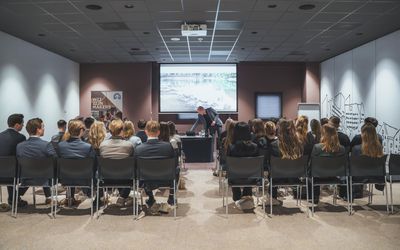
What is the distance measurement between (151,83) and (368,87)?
280 inches

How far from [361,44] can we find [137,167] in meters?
7.52

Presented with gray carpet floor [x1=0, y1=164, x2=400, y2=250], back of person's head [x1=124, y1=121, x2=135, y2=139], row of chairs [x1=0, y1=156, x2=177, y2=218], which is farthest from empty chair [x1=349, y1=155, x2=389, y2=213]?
back of person's head [x1=124, y1=121, x2=135, y2=139]

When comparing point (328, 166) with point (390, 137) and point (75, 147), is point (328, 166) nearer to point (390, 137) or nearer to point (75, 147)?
point (75, 147)

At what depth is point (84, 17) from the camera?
706cm

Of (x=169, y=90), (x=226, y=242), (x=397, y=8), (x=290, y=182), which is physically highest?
(x=397, y=8)

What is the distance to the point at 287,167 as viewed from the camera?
15.7 ft

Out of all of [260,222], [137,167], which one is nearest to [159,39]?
Answer: [137,167]

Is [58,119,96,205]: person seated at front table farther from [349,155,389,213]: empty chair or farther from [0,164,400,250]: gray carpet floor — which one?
[349,155,389,213]: empty chair

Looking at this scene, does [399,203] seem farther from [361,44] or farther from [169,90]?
[169,90]

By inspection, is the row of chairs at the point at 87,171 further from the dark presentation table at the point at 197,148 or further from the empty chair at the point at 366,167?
the dark presentation table at the point at 197,148

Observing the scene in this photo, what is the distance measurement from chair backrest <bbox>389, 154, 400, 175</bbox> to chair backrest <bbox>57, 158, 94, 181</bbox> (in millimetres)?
3994

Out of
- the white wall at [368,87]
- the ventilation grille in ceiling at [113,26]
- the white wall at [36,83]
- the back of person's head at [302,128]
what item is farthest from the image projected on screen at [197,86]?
the back of person's head at [302,128]

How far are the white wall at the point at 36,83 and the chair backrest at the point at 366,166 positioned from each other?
700 centimetres

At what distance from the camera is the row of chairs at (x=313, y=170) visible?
15.6 feet
